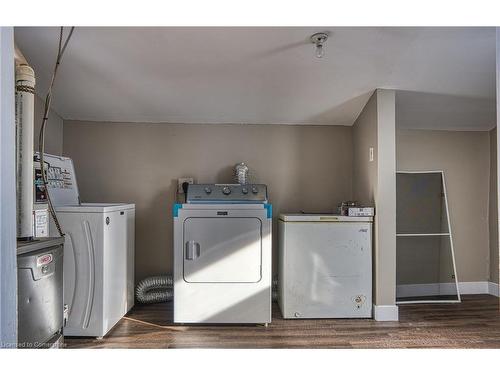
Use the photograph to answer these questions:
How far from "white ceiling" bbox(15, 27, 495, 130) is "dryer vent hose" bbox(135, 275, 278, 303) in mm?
1565

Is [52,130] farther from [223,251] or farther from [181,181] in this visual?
[223,251]

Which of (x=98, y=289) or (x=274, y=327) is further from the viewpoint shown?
(x=274, y=327)

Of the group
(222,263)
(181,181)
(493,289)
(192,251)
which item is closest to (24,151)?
(192,251)

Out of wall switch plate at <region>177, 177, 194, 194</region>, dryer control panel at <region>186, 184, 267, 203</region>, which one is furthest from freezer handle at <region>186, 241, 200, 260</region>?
wall switch plate at <region>177, 177, 194, 194</region>

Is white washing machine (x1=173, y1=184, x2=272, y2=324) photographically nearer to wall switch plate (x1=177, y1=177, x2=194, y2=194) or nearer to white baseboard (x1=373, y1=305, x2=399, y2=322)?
wall switch plate (x1=177, y1=177, x2=194, y2=194)

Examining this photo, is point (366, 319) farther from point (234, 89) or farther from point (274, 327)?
point (234, 89)

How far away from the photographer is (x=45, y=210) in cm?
147

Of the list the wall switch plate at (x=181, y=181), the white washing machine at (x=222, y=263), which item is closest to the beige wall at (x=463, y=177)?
the white washing machine at (x=222, y=263)

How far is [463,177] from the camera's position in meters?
3.35

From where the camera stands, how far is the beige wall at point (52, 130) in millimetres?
2594

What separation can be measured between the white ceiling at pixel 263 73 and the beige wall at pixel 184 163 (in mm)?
131

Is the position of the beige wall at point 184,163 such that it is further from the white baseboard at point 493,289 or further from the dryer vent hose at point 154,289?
the white baseboard at point 493,289
